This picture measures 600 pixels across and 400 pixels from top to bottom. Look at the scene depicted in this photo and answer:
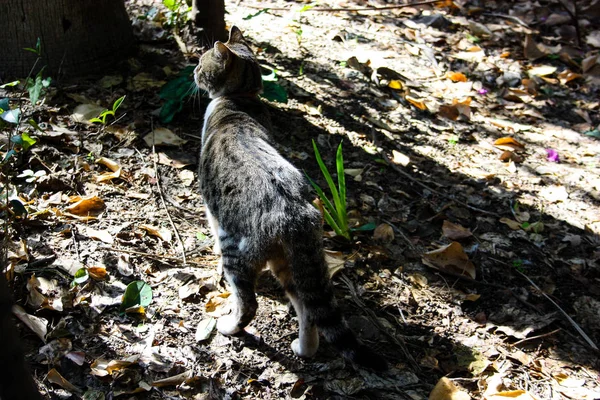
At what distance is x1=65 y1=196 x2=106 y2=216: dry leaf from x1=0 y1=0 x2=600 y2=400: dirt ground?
0.05 feet

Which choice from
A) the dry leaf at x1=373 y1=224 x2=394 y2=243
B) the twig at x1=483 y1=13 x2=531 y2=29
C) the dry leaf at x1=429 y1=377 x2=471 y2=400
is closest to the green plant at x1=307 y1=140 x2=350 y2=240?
the dry leaf at x1=373 y1=224 x2=394 y2=243

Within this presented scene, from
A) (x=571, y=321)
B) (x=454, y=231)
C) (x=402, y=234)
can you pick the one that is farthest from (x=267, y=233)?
(x=571, y=321)

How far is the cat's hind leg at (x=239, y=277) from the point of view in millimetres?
2922

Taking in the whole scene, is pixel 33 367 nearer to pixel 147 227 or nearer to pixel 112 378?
pixel 112 378

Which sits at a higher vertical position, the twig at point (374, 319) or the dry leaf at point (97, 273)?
the dry leaf at point (97, 273)

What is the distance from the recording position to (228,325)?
3105 millimetres

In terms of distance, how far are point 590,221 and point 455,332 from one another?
1714 millimetres

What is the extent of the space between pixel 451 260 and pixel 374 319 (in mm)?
765

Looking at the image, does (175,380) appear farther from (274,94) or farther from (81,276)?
(274,94)

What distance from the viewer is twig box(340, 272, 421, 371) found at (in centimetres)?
314

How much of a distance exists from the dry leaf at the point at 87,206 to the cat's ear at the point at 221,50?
1.26 m

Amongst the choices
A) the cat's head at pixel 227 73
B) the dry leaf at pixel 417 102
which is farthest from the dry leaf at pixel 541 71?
the cat's head at pixel 227 73

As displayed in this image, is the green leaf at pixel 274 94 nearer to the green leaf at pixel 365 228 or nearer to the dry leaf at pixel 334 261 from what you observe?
the green leaf at pixel 365 228

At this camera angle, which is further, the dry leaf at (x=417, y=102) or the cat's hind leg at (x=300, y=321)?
the dry leaf at (x=417, y=102)
